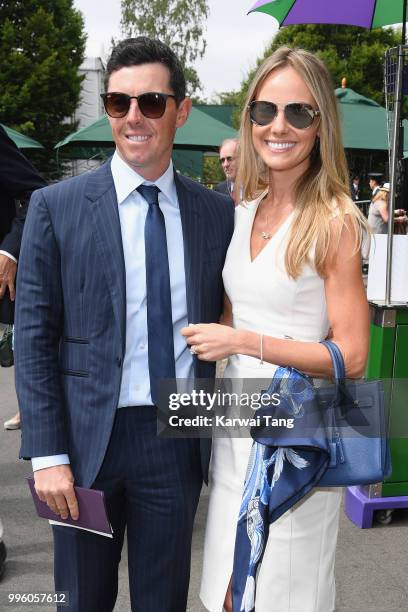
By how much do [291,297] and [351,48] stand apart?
120 ft

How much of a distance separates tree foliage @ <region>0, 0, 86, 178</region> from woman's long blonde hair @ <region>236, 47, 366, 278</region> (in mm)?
26458

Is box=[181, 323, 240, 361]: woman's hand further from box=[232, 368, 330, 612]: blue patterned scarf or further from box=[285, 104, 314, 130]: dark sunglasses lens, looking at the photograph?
box=[285, 104, 314, 130]: dark sunglasses lens

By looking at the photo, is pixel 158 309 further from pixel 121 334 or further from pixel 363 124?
pixel 363 124

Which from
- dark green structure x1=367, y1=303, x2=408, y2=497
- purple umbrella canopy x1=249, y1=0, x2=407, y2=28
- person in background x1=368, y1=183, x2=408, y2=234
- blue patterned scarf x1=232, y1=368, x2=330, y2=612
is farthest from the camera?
person in background x1=368, y1=183, x2=408, y2=234

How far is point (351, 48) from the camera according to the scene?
3484cm

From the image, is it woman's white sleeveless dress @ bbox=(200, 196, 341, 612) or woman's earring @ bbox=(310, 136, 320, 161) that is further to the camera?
woman's earring @ bbox=(310, 136, 320, 161)

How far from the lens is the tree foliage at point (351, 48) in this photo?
3312cm

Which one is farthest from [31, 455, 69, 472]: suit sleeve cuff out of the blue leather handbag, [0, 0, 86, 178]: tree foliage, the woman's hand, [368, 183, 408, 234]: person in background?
[0, 0, 86, 178]: tree foliage

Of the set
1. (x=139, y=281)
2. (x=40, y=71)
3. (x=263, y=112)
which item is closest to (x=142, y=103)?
(x=263, y=112)

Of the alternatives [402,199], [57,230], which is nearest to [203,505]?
[57,230]

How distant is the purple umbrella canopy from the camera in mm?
4113

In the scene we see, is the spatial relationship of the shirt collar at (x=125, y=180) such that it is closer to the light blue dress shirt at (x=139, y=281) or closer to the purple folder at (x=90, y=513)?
the light blue dress shirt at (x=139, y=281)

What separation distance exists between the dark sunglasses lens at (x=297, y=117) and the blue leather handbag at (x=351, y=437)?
776mm

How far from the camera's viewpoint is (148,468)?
6.29 ft
